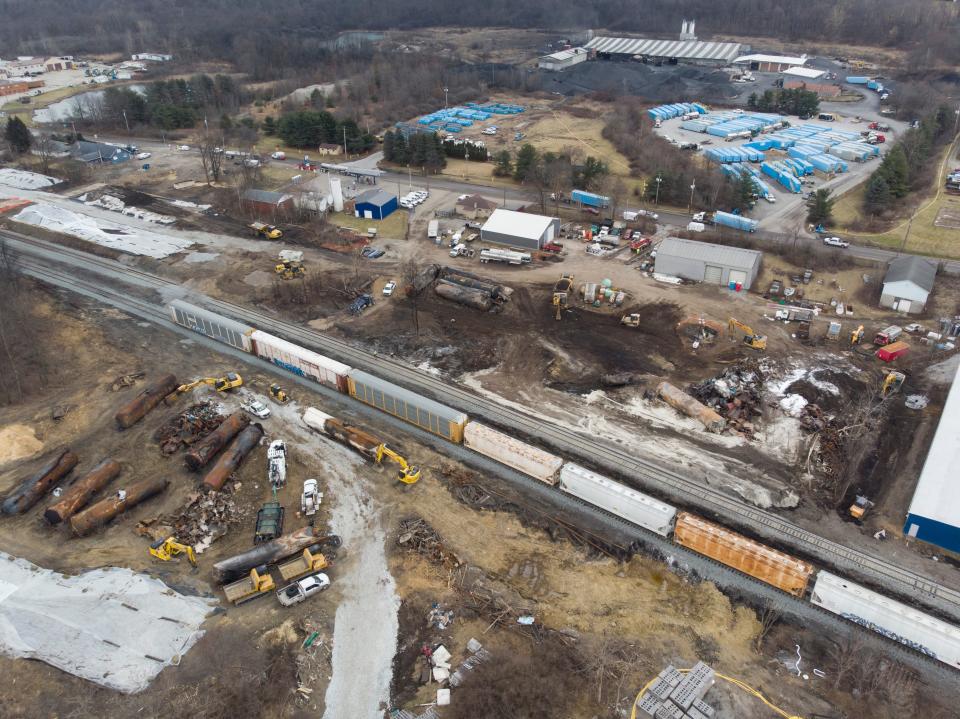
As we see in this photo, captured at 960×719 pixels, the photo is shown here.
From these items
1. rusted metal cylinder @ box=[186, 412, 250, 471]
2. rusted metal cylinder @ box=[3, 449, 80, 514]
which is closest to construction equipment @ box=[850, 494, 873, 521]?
rusted metal cylinder @ box=[186, 412, 250, 471]

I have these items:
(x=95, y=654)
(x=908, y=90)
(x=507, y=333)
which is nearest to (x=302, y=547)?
(x=95, y=654)

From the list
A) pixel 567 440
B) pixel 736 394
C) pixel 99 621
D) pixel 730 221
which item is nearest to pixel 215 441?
pixel 99 621

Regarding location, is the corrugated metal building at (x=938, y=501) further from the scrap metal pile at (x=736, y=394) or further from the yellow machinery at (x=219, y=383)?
the yellow machinery at (x=219, y=383)

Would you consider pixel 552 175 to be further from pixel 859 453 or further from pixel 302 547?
pixel 302 547

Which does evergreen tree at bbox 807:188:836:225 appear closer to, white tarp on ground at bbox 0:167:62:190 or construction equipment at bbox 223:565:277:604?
construction equipment at bbox 223:565:277:604

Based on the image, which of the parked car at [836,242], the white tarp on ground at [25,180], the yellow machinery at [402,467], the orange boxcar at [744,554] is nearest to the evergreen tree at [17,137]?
the white tarp on ground at [25,180]
